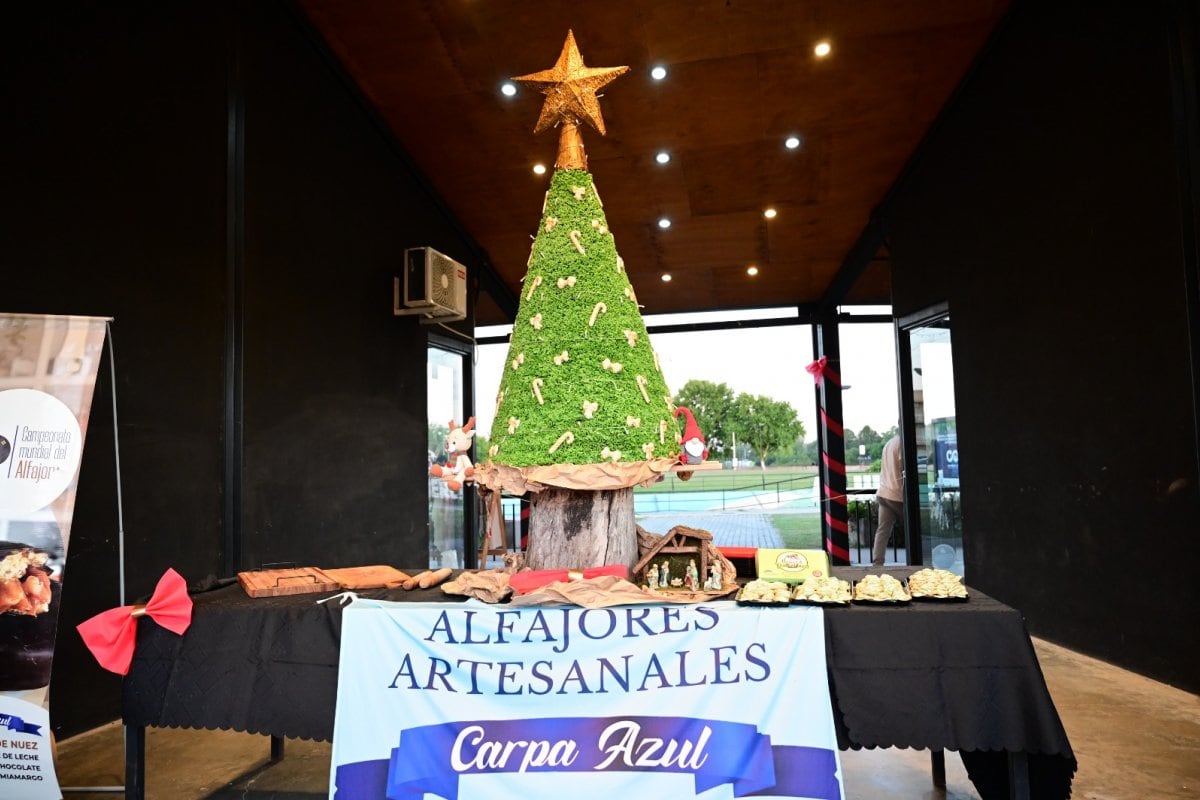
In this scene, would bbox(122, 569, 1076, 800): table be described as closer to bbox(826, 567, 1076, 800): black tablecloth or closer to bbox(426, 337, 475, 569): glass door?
bbox(826, 567, 1076, 800): black tablecloth

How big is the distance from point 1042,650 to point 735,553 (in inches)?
105

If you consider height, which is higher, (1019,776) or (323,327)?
(323,327)

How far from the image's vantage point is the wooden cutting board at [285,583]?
7.33 ft

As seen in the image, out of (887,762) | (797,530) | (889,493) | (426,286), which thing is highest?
(426,286)

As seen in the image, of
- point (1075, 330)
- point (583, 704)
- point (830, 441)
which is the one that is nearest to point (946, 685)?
point (583, 704)

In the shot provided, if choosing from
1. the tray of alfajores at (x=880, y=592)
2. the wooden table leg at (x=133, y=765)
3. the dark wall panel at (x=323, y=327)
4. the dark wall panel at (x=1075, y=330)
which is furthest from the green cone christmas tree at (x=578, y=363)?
the dark wall panel at (x=1075, y=330)

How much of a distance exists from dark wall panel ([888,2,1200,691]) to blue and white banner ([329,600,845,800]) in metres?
2.49

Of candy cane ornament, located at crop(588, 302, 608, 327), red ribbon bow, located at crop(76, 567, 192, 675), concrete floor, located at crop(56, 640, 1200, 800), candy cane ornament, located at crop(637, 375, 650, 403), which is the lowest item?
Answer: concrete floor, located at crop(56, 640, 1200, 800)

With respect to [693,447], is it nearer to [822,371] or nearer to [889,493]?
[889,493]

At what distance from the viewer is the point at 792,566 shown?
2.13 metres

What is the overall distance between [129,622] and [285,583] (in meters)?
0.42

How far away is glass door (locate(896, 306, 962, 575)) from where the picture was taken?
540 centimetres

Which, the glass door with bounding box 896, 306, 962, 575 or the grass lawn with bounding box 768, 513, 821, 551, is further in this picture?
the grass lawn with bounding box 768, 513, 821, 551

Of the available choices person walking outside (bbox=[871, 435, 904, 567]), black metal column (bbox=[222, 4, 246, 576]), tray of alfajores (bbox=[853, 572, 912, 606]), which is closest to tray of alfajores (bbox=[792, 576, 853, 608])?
tray of alfajores (bbox=[853, 572, 912, 606])
